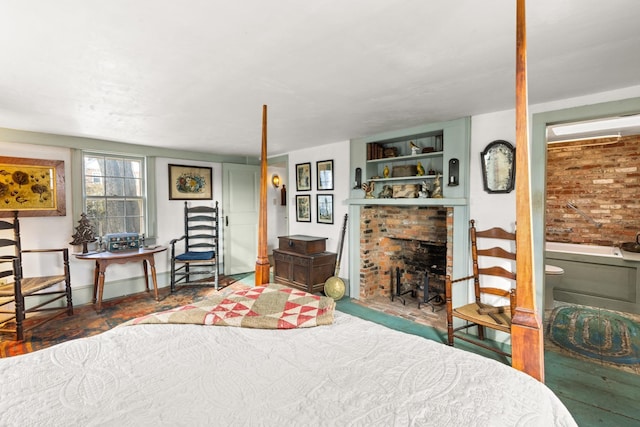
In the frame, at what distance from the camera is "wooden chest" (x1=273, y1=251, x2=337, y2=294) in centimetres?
428

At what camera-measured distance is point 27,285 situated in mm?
3320

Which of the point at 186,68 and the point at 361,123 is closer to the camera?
the point at 186,68

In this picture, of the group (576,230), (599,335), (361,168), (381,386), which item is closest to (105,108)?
(361,168)

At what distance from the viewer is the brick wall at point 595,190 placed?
407 centimetres

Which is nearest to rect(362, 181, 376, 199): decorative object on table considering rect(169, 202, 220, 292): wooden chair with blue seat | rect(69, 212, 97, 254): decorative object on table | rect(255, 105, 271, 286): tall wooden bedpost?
rect(255, 105, 271, 286): tall wooden bedpost

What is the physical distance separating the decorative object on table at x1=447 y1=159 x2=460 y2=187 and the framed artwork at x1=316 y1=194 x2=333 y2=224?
1.88 meters

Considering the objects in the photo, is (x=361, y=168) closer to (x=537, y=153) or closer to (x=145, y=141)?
(x=537, y=153)

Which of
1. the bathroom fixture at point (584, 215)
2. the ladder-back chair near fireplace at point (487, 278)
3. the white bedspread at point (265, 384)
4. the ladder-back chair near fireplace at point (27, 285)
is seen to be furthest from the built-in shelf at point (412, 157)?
the ladder-back chair near fireplace at point (27, 285)

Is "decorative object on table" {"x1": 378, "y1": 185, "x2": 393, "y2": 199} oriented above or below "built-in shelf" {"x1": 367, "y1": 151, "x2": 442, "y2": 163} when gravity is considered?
below

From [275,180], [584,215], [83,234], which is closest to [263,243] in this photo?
[83,234]

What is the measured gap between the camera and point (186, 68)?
200cm

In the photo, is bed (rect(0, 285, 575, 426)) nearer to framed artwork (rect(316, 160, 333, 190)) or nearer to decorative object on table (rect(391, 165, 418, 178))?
decorative object on table (rect(391, 165, 418, 178))

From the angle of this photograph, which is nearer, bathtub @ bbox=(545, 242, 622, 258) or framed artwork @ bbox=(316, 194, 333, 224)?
bathtub @ bbox=(545, 242, 622, 258)

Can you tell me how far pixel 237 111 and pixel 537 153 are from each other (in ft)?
9.02
